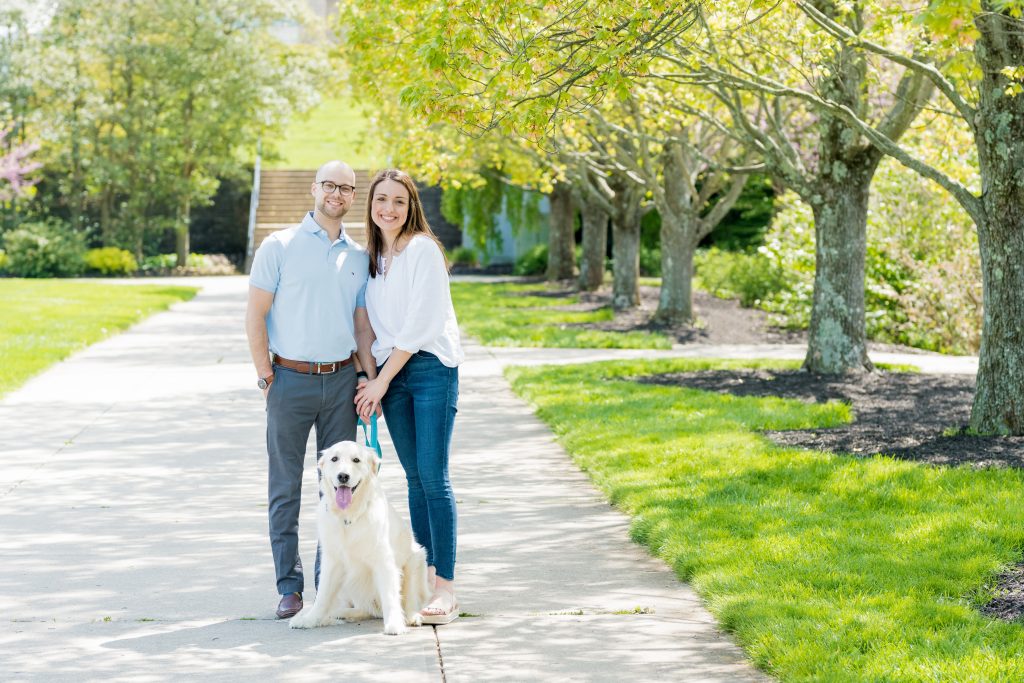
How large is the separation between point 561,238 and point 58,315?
47.2ft

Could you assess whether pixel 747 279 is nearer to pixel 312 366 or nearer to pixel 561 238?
pixel 561 238

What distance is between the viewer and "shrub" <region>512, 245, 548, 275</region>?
120 feet

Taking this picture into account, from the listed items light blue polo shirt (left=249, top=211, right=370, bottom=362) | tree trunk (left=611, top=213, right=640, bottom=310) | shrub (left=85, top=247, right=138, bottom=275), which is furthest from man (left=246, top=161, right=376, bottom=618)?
shrub (left=85, top=247, right=138, bottom=275)

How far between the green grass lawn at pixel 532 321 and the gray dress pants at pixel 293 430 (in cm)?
1223

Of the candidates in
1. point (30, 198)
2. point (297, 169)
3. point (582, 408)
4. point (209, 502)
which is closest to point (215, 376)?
point (582, 408)

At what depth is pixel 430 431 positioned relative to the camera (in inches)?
230

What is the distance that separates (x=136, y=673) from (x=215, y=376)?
10316 mm

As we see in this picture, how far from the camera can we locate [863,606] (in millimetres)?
5652

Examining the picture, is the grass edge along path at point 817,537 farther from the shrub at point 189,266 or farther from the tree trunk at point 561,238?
the shrub at point 189,266

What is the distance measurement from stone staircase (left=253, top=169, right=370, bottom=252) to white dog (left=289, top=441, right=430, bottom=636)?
1329 inches

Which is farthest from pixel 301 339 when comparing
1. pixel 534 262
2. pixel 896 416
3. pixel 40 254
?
pixel 40 254

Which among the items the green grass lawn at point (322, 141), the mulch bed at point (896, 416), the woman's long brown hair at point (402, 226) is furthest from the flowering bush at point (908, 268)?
the green grass lawn at point (322, 141)

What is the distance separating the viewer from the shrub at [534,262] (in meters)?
36.6

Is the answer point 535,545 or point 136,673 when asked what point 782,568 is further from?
point 136,673
